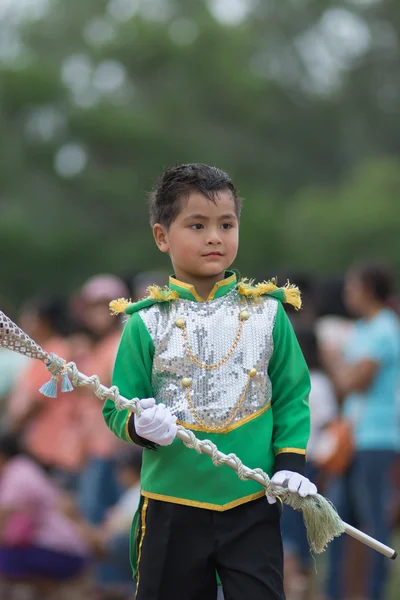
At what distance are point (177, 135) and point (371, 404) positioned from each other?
23076mm

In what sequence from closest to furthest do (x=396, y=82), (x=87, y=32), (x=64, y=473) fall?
(x=64, y=473), (x=87, y=32), (x=396, y=82)

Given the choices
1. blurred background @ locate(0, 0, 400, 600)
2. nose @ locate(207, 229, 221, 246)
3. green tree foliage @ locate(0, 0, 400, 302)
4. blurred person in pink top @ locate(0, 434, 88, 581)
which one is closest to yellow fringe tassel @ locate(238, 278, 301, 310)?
nose @ locate(207, 229, 221, 246)

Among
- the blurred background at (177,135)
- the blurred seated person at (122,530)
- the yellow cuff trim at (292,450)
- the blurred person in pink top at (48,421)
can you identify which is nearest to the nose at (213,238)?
the yellow cuff trim at (292,450)

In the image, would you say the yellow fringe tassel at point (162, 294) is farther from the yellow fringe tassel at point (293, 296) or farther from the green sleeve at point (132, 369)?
the yellow fringe tassel at point (293, 296)

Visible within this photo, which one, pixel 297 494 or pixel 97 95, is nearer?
pixel 297 494

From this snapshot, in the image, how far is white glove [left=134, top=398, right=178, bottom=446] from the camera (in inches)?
136

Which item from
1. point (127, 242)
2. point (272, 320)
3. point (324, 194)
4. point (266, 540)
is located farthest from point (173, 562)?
point (324, 194)

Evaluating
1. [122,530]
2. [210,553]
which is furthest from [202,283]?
[122,530]

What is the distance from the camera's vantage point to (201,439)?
362 centimetres

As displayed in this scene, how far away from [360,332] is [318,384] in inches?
14.6

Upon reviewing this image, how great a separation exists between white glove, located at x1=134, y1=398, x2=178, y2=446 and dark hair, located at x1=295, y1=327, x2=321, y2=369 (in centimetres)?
277

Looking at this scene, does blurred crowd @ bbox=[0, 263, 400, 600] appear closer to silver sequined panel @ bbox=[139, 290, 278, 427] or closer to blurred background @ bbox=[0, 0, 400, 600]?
silver sequined panel @ bbox=[139, 290, 278, 427]

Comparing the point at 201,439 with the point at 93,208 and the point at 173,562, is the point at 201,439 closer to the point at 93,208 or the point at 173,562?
the point at 173,562

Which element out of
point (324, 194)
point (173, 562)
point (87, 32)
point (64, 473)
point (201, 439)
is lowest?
point (173, 562)
